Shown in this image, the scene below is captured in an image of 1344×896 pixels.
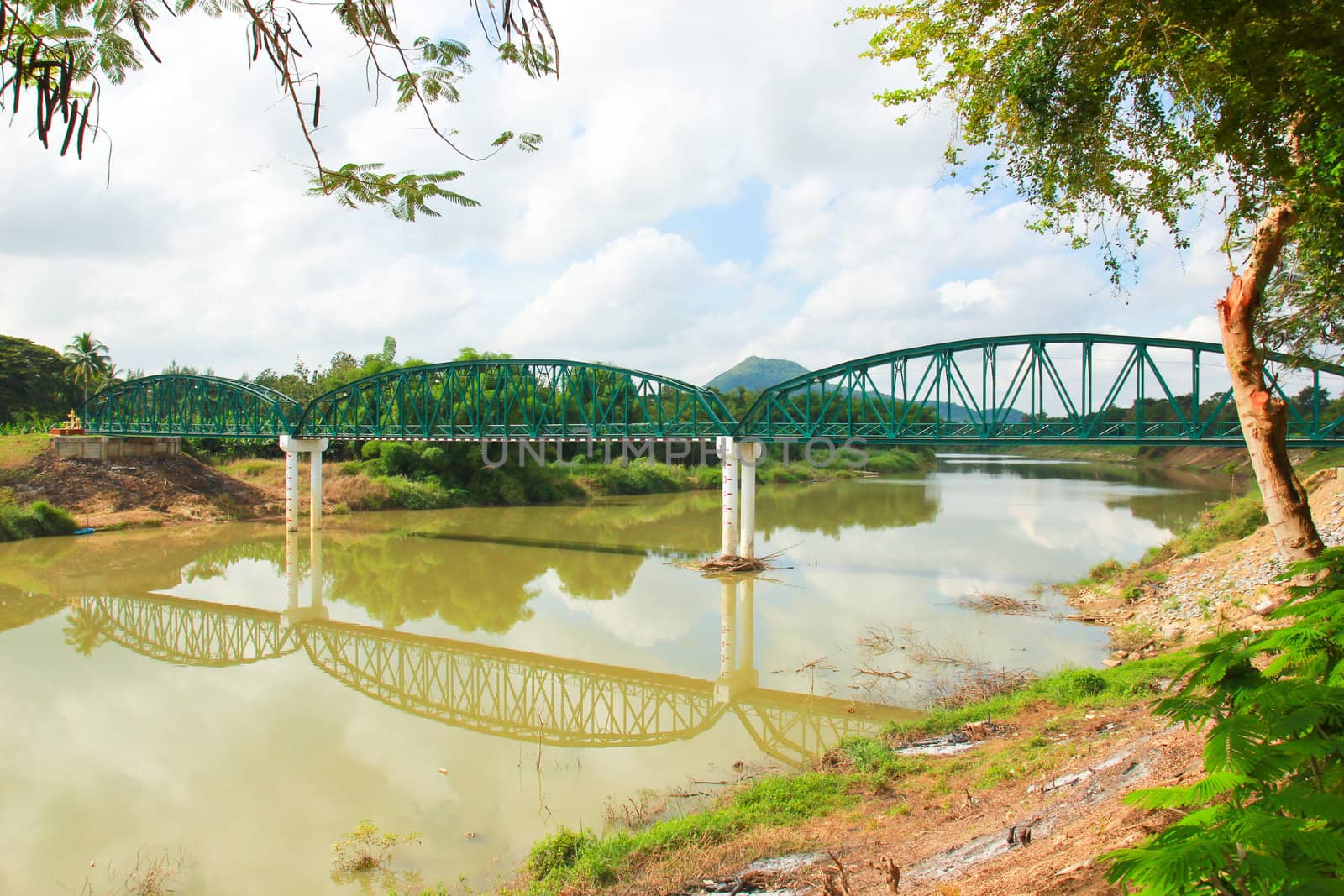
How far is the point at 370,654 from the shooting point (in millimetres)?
18062

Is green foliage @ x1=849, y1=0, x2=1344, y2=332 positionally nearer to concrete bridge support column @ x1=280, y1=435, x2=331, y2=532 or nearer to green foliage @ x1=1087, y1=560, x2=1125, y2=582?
green foliage @ x1=1087, y1=560, x2=1125, y2=582

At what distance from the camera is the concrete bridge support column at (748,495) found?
27.7 metres

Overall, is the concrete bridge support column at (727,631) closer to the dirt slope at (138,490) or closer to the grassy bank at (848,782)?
the grassy bank at (848,782)

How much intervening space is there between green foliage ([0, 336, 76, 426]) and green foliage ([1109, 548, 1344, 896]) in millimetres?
64405

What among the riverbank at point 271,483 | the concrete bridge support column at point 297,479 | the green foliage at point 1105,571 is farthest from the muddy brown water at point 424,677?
the riverbank at point 271,483

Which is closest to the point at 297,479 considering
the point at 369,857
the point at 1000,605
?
the point at 1000,605

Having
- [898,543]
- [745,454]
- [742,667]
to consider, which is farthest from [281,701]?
[898,543]

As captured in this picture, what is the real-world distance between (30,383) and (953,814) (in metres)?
68.7

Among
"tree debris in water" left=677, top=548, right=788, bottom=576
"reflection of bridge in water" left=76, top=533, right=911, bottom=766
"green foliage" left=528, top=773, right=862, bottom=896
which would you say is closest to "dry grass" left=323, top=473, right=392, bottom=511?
"reflection of bridge in water" left=76, top=533, right=911, bottom=766

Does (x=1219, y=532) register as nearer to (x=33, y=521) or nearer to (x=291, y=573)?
(x=291, y=573)

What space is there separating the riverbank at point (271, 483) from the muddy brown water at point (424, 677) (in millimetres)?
4625

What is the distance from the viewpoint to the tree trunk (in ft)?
25.1

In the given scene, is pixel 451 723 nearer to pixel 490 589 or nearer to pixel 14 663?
pixel 14 663

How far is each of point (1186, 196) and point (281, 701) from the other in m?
16.3
